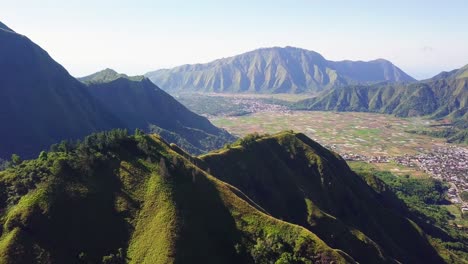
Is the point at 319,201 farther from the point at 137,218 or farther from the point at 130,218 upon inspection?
the point at 130,218

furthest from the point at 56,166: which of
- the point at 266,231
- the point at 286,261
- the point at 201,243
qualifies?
the point at 286,261

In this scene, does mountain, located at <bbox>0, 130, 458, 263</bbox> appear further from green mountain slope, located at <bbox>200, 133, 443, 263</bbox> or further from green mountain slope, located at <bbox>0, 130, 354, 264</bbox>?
green mountain slope, located at <bbox>200, 133, 443, 263</bbox>

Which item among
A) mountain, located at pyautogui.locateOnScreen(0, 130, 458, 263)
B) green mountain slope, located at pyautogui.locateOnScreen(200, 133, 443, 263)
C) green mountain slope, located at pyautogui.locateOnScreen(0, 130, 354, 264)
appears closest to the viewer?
green mountain slope, located at pyautogui.locateOnScreen(0, 130, 354, 264)

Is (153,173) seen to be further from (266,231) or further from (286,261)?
(286,261)

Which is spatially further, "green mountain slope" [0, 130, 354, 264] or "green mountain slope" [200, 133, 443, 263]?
"green mountain slope" [200, 133, 443, 263]

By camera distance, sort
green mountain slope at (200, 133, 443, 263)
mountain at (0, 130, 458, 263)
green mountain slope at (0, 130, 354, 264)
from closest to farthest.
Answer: green mountain slope at (0, 130, 354, 264), mountain at (0, 130, 458, 263), green mountain slope at (200, 133, 443, 263)

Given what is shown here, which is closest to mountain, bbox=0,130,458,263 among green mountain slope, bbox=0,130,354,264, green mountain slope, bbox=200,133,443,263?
green mountain slope, bbox=0,130,354,264
